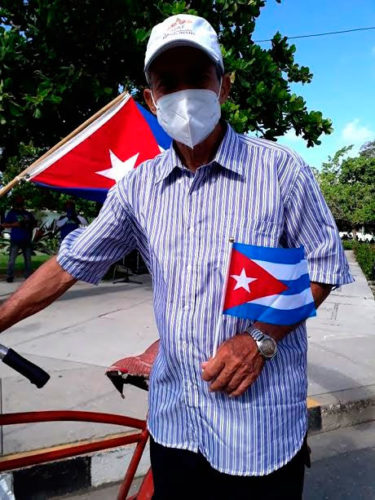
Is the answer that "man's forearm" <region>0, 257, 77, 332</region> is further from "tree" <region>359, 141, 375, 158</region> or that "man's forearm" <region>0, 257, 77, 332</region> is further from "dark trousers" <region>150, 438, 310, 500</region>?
"tree" <region>359, 141, 375, 158</region>

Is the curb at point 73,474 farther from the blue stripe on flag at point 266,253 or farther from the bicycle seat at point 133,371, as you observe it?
the blue stripe on flag at point 266,253

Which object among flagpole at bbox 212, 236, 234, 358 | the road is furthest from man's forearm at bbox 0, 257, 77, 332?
the road

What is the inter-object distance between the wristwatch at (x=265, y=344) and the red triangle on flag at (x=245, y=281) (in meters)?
0.10

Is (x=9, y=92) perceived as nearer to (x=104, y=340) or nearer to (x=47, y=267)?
(x=104, y=340)

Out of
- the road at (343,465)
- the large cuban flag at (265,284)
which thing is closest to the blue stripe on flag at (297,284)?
the large cuban flag at (265,284)

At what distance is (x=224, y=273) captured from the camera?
1312 millimetres

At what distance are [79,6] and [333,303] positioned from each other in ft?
21.8

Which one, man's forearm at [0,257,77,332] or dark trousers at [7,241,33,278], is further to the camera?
dark trousers at [7,241,33,278]

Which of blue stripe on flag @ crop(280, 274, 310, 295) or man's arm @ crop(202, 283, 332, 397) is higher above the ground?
blue stripe on flag @ crop(280, 274, 310, 295)

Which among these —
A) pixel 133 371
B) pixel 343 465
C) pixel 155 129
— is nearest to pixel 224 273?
pixel 133 371

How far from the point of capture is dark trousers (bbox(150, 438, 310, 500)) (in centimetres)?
135

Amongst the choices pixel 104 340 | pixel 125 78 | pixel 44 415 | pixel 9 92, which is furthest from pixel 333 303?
pixel 44 415

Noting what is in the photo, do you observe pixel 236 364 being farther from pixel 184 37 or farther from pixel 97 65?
pixel 97 65

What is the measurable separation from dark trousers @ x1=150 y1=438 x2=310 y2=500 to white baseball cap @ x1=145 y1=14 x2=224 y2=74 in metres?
1.13
